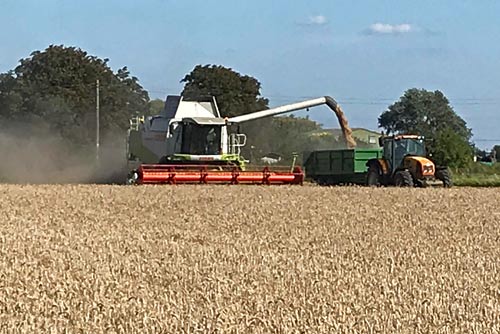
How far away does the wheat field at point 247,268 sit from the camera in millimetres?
6363

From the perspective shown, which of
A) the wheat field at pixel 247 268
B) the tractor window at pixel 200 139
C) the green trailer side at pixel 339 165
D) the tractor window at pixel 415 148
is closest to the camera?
the wheat field at pixel 247 268

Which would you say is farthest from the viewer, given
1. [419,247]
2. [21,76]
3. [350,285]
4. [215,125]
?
[21,76]

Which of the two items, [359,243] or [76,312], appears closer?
[76,312]

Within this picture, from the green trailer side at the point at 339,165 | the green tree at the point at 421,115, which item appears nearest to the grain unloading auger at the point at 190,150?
the green trailer side at the point at 339,165

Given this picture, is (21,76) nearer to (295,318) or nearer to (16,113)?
(16,113)

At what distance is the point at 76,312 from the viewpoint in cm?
660

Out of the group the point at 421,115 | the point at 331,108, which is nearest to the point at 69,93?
the point at 331,108

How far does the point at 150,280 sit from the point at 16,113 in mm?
47086

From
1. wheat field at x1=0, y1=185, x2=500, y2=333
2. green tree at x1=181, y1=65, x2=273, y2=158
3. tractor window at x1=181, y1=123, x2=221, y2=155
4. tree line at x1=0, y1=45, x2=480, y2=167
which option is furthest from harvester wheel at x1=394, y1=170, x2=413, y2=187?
green tree at x1=181, y1=65, x2=273, y2=158

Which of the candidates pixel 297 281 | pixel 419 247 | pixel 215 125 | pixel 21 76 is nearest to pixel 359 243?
pixel 419 247

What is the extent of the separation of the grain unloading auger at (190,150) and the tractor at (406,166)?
2.26 metres

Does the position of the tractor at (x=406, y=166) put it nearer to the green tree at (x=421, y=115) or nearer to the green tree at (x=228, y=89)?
the green tree at (x=228, y=89)

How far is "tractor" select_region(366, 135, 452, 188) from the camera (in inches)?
980

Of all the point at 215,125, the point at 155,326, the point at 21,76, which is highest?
the point at 21,76
